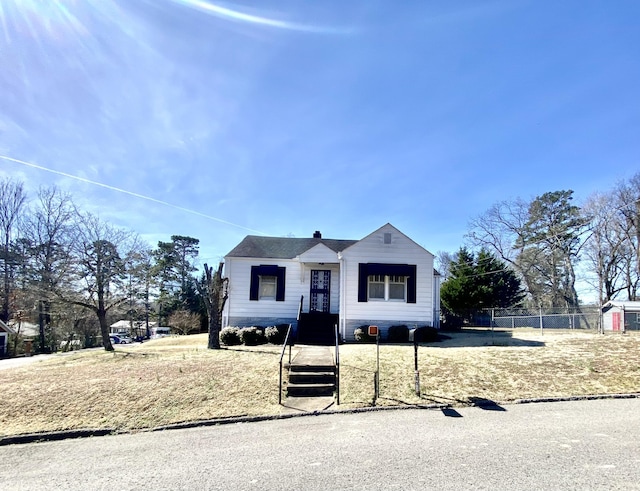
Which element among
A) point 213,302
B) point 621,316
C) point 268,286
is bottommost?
point 621,316

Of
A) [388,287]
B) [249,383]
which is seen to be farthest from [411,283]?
[249,383]

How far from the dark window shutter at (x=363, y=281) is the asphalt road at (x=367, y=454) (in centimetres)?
904

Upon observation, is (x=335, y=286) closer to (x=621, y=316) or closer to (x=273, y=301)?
(x=273, y=301)

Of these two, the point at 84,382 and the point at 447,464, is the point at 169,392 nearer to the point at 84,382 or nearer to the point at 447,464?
the point at 84,382

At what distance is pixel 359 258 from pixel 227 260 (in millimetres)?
6226

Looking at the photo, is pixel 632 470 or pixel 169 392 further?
pixel 169 392

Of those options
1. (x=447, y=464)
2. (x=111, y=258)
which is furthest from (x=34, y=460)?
(x=111, y=258)

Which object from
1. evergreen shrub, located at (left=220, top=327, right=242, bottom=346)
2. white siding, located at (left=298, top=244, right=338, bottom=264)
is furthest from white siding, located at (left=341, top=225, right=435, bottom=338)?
evergreen shrub, located at (left=220, top=327, right=242, bottom=346)

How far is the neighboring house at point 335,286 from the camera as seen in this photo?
15805 millimetres

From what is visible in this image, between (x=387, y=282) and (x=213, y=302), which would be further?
(x=387, y=282)

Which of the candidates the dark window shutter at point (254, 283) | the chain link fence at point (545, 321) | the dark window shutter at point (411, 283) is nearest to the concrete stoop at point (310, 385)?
the dark window shutter at point (411, 283)

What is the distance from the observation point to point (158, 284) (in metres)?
19.0

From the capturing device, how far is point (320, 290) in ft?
57.2

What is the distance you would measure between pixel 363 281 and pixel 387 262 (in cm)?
Answer: 135
